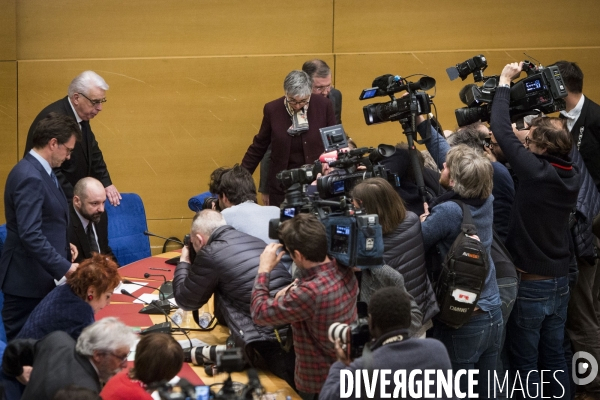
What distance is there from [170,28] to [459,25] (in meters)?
2.23

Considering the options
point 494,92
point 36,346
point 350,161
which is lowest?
point 36,346

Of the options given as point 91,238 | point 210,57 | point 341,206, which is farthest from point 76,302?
point 210,57

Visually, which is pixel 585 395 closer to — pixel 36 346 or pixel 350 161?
pixel 350 161

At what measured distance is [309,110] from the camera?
5.35 m

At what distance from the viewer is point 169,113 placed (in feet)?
21.1

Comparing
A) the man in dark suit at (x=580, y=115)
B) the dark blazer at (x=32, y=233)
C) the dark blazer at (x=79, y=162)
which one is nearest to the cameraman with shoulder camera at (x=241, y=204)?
the dark blazer at (x=32, y=233)

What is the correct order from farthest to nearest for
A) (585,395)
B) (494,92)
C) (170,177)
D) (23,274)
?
(170,177) < (585,395) < (494,92) < (23,274)

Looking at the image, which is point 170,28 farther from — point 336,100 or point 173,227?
point 173,227

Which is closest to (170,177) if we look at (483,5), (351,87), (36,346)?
(351,87)

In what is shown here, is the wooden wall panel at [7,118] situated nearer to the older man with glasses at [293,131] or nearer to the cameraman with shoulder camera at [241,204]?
the older man with glasses at [293,131]

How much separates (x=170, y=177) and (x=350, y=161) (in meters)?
3.07

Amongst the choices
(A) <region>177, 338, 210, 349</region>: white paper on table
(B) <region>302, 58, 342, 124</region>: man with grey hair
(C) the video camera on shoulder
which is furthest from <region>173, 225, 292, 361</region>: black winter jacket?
(B) <region>302, 58, 342, 124</region>: man with grey hair

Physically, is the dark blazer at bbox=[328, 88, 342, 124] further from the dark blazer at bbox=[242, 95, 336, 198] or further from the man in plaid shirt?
the man in plaid shirt

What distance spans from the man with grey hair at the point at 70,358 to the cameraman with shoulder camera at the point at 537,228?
6.32 ft
